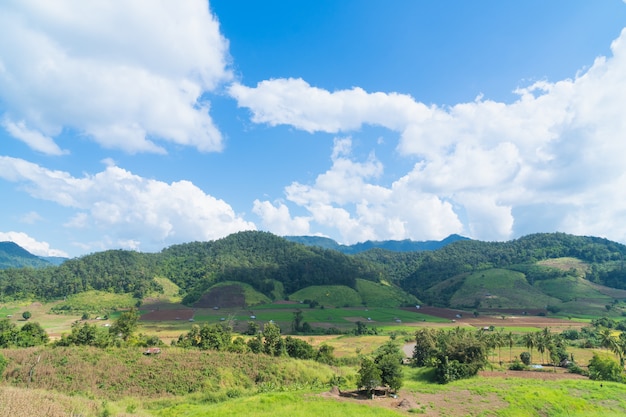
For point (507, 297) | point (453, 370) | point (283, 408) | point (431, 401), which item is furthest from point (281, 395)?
point (507, 297)

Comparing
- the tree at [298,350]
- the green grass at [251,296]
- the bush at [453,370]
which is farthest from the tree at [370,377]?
the green grass at [251,296]

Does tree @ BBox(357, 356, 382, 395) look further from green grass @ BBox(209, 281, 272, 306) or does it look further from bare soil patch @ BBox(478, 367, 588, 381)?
green grass @ BBox(209, 281, 272, 306)

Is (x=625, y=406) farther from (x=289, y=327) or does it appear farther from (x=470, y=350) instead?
(x=289, y=327)

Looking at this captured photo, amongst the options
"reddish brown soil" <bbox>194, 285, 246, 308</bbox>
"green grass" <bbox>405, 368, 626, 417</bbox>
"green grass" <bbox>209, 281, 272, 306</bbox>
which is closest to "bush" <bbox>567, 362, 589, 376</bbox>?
"green grass" <bbox>405, 368, 626, 417</bbox>

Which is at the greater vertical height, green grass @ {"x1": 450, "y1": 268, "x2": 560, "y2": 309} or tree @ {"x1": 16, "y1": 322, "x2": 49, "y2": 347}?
green grass @ {"x1": 450, "y1": 268, "x2": 560, "y2": 309}

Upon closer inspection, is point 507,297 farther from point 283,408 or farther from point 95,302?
point 95,302

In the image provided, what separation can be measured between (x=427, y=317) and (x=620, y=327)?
65.6 meters

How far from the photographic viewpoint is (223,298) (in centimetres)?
18375

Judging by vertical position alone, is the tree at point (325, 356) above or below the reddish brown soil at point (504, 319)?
below

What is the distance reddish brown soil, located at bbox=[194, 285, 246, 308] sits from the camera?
177 metres

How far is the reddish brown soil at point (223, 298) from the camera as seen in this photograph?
17738 cm

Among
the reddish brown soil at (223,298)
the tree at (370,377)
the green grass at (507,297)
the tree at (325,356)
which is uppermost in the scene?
the green grass at (507,297)

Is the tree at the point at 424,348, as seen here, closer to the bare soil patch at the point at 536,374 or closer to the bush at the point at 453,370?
the bush at the point at 453,370

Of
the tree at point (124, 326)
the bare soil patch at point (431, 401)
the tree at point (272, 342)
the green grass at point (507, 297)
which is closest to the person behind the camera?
the bare soil patch at point (431, 401)
